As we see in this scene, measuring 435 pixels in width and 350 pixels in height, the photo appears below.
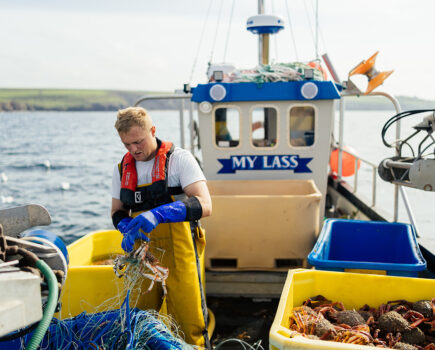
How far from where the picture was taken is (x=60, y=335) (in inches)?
92.0

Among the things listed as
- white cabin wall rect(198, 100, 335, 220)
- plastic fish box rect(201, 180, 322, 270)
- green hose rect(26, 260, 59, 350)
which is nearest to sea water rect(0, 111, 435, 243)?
white cabin wall rect(198, 100, 335, 220)

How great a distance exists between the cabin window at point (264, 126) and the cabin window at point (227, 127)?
219 mm

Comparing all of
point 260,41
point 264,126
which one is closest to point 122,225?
point 264,126

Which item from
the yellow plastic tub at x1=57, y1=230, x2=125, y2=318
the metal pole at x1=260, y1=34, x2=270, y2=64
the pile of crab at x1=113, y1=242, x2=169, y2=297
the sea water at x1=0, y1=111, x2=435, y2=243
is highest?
the metal pole at x1=260, y1=34, x2=270, y2=64

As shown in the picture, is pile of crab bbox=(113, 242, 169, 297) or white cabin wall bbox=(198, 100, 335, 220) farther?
white cabin wall bbox=(198, 100, 335, 220)

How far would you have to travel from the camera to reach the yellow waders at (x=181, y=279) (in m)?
2.75

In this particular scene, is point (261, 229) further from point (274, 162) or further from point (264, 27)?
point (264, 27)

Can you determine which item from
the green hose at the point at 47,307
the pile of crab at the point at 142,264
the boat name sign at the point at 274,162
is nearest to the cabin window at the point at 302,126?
the boat name sign at the point at 274,162

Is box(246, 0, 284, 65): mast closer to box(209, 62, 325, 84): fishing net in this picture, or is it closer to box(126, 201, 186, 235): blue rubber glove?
box(209, 62, 325, 84): fishing net

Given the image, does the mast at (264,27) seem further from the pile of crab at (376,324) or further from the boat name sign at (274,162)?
the pile of crab at (376,324)

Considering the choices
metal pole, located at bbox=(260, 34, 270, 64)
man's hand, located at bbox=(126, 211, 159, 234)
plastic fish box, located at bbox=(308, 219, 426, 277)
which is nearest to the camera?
man's hand, located at bbox=(126, 211, 159, 234)

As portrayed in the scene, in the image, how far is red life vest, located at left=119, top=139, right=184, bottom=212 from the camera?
8.92 feet

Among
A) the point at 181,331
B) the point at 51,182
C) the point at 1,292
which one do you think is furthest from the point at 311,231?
the point at 51,182

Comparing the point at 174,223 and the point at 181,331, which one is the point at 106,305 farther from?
the point at 174,223
